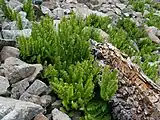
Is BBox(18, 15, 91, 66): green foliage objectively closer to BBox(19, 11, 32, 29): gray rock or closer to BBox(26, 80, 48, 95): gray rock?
BBox(26, 80, 48, 95): gray rock

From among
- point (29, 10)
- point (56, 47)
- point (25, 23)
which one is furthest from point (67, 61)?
point (29, 10)

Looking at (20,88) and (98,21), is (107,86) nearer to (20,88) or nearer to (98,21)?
(20,88)

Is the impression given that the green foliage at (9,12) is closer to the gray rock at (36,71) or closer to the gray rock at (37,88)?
the gray rock at (36,71)

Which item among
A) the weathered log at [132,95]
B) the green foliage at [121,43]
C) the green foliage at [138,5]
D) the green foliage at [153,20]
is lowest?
the green foliage at [153,20]

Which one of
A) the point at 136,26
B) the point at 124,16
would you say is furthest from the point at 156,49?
the point at 124,16

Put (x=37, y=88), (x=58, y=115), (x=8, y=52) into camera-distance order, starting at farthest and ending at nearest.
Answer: (x=8, y=52)
(x=37, y=88)
(x=58, y=115)

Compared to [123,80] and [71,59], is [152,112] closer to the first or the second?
[123,80]

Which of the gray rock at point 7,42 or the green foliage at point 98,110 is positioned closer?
the green foliage at point 98,110

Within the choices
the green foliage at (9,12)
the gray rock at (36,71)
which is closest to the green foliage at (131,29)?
the green foliage at (9,12)
